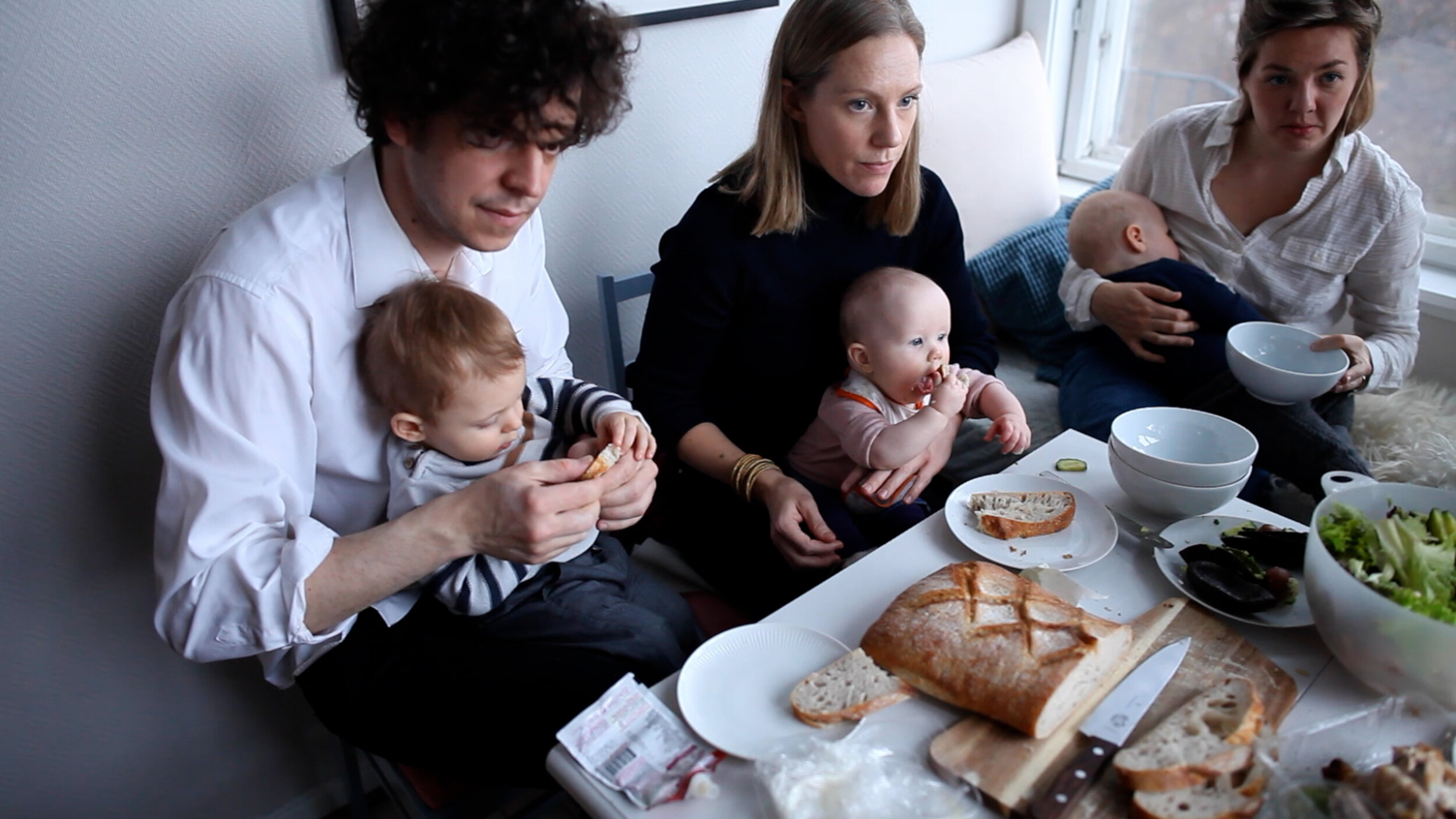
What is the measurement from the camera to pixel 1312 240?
193cm

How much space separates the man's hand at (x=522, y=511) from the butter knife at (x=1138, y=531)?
2.14ft

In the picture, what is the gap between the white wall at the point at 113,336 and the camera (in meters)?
1.22

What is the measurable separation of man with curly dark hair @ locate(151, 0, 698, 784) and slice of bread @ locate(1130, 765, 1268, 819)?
0.70 meters

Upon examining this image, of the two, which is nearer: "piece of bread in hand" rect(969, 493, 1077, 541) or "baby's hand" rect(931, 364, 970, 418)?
"piece of bread in hand" rect(969, 493, 1077, 541)

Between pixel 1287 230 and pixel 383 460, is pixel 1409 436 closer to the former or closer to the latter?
pixel 1287 230

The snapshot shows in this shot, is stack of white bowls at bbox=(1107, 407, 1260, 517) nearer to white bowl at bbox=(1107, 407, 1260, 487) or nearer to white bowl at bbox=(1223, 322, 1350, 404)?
white bowl at bbox=(1107, 407, 1260, 487)

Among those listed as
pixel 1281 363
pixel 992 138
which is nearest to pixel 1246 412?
pixel 1281 363

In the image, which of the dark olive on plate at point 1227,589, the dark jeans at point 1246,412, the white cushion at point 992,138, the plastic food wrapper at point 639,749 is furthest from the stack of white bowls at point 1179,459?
the white cushion at point 992,138

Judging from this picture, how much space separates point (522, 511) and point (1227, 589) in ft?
2.68

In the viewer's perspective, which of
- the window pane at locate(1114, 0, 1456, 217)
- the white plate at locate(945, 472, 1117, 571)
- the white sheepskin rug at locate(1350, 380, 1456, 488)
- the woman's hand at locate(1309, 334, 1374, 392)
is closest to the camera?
the white plate at locate(945, 472, 1117, 571)

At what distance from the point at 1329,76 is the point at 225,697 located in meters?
2.36

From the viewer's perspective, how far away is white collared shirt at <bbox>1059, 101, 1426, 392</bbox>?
188cm

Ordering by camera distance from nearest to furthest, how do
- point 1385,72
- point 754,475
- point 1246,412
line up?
point 754,475, point 1246,412, point 1385,72

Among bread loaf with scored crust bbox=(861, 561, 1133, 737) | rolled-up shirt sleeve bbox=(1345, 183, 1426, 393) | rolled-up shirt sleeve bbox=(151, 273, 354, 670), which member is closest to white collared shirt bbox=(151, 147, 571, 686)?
rolled-up shirt sleeve bbox=(151, 273, 354, 670)
